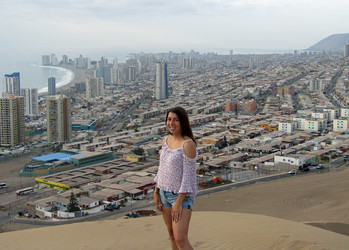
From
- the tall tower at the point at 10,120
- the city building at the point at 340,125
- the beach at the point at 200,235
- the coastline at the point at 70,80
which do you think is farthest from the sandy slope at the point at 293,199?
the coastline at the point at 70,80

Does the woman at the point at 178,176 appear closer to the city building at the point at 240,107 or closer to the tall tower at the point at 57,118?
the tall tower at the point at 57,118

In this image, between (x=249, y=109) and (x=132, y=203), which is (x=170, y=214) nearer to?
(x=132, y=203)

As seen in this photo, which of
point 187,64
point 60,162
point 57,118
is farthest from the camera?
point 187,64

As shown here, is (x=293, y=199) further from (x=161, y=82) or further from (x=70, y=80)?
(x=70, y=80)

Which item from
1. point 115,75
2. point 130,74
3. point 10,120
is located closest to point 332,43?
point 130,74

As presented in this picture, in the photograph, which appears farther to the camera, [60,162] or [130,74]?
[130,74]

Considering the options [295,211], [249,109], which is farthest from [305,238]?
[249,109]

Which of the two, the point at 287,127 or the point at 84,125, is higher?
the point at 287,127
